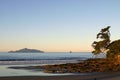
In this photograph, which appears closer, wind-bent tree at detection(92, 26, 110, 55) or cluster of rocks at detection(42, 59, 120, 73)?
cluster of rocks at detection(42, 59, 120, 73)

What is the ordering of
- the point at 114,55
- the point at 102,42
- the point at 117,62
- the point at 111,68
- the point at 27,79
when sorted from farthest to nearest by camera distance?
the point at 102,42, the point at 114,55, the point at 117,62, the point at 111,68, the point at 27,79

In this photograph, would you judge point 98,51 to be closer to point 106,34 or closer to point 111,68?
point 106,34

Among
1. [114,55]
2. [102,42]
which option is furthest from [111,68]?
[102,42]

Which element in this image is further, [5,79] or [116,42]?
[116,42]

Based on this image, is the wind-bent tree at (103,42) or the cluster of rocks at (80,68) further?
the wind-bent tree at (103,42)

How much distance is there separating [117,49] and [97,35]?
10.7 m

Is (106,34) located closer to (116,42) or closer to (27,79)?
(116,42)

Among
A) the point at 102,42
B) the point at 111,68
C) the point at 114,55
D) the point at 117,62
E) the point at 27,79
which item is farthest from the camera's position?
the point at 102,42

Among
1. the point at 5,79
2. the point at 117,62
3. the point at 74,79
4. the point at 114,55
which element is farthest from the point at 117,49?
the point at 5,79

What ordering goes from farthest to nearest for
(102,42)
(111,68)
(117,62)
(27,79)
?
(102,42), (117,62), (111,68), (27,79)

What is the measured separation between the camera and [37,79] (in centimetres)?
3506

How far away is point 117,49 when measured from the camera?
238 feet

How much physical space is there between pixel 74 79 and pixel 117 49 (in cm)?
3827

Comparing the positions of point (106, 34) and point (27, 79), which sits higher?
point (106, 34)
